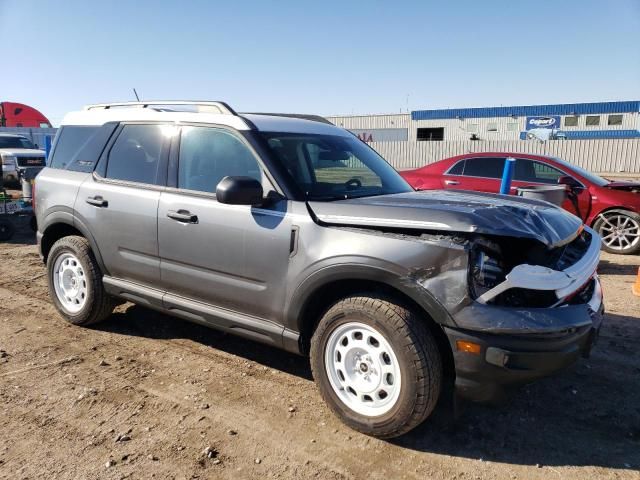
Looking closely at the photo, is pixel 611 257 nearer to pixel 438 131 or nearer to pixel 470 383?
pixel 470 383

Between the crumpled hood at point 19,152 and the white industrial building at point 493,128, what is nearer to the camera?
the crumpled hood at point 19,152

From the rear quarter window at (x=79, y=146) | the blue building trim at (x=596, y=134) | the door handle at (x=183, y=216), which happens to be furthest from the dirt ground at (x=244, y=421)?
the blue building trim at (x=596, y=134)

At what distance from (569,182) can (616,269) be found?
1.68 meters

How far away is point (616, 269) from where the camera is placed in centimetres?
726

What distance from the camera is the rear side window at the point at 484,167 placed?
29.5 feet

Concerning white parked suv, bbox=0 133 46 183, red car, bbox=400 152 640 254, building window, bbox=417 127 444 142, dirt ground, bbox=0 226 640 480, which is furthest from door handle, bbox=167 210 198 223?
building window, bbox=417 127 444 142

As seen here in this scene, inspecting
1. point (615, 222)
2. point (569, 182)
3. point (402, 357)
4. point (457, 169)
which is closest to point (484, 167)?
point (457, 169)

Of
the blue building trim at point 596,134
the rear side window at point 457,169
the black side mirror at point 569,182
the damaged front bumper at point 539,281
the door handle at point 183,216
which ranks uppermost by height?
the blue building trim at point 596,134

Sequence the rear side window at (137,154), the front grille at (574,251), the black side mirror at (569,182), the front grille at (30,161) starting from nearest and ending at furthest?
1. the front grille at (574,251)
2. the rear side window at (137,154)
3. the black side mirror at (569,182)
4. the front grille at (30,161)

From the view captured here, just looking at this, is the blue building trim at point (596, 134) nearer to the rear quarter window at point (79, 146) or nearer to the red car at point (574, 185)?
the red car at point (574, 185)

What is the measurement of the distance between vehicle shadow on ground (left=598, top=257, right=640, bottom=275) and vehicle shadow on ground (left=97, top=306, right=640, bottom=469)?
3122 mm

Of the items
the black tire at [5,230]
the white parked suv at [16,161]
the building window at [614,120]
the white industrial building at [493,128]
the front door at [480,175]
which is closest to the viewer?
the front door at [480,175]

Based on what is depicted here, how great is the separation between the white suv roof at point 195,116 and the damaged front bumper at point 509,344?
2024mm

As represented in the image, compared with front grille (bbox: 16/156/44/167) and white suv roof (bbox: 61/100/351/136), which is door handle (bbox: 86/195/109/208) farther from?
front grille (bbox: 16/156/44/167)
